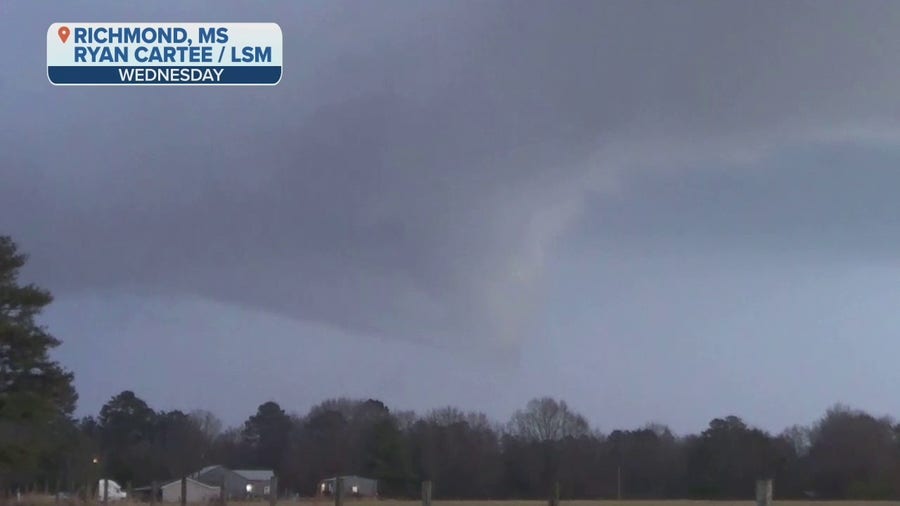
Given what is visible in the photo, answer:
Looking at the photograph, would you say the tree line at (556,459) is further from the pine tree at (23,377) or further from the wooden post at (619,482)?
the pine tree at (23,377)

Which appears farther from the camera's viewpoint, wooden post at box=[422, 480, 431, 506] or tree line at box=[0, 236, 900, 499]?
tree line at box=[0, 236, 900, 499]

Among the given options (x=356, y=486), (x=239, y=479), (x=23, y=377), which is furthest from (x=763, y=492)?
(x=239, y=479)

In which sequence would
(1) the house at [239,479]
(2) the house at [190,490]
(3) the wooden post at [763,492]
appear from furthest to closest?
(1) the house at [239,479] → (2) the house at [190,490] → (3) the wooden post at [763,492]

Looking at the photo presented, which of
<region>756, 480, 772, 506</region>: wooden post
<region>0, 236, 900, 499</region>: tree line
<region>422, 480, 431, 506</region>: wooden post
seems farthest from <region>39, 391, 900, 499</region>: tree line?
<region>756, 480, 772, 506</region>: wooden post

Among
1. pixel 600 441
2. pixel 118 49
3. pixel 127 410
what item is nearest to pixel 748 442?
pixel 600 441

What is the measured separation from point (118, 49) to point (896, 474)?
60495 millimetres

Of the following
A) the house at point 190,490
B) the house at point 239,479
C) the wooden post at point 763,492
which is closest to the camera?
the wooden post at point 763,492

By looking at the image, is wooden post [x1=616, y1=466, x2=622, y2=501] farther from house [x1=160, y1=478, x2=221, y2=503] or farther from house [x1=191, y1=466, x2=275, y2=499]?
house [x1=160, y1=478, x2=221, y2=503]

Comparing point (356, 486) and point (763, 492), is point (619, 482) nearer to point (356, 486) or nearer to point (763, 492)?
point (356, 486)

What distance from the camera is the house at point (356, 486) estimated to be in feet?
230

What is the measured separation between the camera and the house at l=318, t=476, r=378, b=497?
70.2 metres

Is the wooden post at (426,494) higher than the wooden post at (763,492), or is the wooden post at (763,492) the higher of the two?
the wooden post at (763,492)

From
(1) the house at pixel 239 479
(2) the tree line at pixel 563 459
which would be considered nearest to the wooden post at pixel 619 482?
(2) the tree line at pixel 563 459

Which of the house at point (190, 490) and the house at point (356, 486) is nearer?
the house at point (190, 490)
